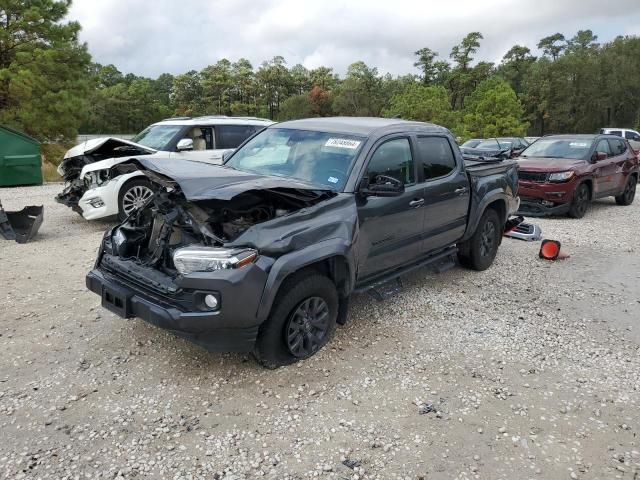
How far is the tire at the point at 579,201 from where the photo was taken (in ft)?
32.1

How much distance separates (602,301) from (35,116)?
20.3m

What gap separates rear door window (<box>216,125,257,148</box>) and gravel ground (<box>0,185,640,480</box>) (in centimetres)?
478

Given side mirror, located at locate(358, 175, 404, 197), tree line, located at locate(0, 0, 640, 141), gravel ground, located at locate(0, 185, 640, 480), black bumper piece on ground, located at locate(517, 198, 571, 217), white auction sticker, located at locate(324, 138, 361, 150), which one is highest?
tree line, located at locate(0, 0, 640, 141)

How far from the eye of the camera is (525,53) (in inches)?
2282

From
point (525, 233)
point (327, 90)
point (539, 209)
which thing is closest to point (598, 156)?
point (539, 209)

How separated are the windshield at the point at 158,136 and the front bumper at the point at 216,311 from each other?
611 cm

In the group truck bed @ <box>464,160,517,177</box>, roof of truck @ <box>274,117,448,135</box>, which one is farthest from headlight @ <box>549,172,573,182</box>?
roof of truck @ <box>274,117,448,135</box>

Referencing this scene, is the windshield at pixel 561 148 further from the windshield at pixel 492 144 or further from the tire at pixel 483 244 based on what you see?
the windshield at pixel 492 144

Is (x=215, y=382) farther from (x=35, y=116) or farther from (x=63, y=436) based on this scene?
(x=35, y=116)

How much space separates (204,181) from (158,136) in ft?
20.9

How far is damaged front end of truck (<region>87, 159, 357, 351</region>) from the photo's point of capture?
3178mm

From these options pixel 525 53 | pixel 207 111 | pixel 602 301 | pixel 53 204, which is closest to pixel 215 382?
pixel 602 301

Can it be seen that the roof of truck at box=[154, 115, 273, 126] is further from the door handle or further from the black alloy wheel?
the black alloy wheel

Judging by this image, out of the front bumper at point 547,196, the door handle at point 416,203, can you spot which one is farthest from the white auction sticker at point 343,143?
the front bumper at point 547,196
